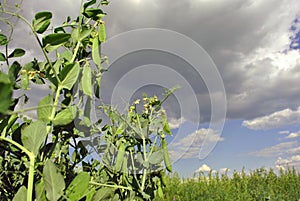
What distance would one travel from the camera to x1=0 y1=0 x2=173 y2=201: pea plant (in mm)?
470

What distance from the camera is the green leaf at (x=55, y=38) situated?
0.49 metres

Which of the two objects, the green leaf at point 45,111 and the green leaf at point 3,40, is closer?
the green leaf at point 45,111

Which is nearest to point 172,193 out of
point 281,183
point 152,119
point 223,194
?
point 223,194

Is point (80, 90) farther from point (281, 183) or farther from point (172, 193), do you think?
point (281, 183)

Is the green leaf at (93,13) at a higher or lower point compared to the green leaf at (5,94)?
higher

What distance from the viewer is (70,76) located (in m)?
0.52

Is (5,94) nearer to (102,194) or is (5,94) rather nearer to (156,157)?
(102,194)

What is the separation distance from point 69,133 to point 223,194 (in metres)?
4.87

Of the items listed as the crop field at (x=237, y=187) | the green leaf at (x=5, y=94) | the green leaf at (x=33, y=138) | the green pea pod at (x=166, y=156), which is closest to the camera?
the green leaf at (x=5, y=94)

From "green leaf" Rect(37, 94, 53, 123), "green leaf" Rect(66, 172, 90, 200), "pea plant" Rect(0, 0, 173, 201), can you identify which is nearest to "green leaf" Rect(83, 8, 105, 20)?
"pea plant" Rect(0, 0, 173, 201)

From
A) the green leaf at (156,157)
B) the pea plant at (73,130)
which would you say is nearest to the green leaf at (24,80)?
the pea plant at (73,130)

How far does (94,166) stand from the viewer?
32.0 inches

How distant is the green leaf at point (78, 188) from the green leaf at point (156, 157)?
0.27 m

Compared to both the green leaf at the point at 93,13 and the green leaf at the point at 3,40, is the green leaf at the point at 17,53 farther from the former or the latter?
the green leaf at the point at 93,13
